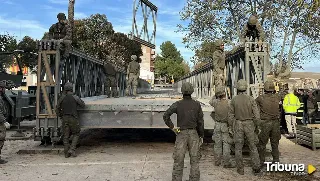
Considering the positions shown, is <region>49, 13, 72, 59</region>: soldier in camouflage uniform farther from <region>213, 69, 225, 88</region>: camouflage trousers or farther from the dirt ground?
<region>213, 69, 225, 88</region>: camouflage trousers

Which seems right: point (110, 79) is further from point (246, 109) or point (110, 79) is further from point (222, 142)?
point (246, 109)

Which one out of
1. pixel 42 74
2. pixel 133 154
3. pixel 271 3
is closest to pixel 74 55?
pixel 42 74

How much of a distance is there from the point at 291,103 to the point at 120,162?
6523 mm

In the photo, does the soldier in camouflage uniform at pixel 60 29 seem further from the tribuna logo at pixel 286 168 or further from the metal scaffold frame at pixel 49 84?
the tribuna logo at pixel 286 168

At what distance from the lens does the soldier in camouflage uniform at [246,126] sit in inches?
258

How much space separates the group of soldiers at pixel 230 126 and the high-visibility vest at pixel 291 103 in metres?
4.69

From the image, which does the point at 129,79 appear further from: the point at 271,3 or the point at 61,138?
the point at 271,3

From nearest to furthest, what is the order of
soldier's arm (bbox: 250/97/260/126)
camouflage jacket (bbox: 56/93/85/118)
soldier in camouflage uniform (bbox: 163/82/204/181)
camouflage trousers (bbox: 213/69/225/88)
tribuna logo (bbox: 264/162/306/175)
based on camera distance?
1. soldier in camouflage uniform (bbox: 163/82/204/181)
2. soldier's arm (bbox: 250/97/260/126)
3. tribuna logo (bbox: 264/162/306/175)
4. camouflage jacket (bbox: 56/93/85/118)
5. camouflage trousers (bbox: 213/69/225/88)

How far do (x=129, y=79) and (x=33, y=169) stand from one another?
7.92 m

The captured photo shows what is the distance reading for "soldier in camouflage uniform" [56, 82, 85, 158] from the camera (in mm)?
7926

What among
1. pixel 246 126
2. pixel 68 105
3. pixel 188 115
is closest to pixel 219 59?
pixel 246 126

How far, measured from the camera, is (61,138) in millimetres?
8734

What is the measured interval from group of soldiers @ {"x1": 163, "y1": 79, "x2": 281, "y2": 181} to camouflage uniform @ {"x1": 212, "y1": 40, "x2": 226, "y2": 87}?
7.73 ft

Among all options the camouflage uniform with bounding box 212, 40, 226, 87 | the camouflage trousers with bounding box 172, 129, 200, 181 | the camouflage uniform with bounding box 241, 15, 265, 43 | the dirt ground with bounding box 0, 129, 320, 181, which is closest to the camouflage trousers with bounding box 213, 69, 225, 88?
the camouflage uniform with bounding box 212, 40, 226, 87
